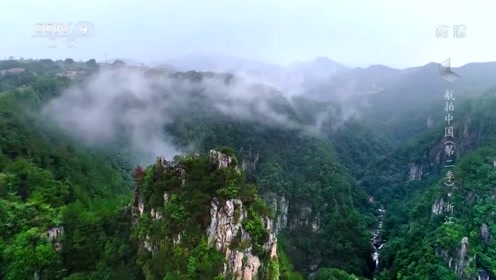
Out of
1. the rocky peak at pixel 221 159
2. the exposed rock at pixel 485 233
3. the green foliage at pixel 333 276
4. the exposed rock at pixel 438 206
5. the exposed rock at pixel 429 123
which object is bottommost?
the green foliage at pixel 333 276

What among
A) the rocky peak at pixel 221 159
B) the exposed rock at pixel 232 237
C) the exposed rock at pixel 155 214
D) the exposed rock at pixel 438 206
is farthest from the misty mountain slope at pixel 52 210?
the exposed rock at pixel 438 206

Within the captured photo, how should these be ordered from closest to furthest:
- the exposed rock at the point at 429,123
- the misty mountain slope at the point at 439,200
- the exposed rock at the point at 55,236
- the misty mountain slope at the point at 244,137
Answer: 1. the exposed rock at the point at 55,236
2. the misty mountain slope at the point at 439,200
3. the misty mountain slope at the point at 244,137
4. the exposed rock at the point at 429,123

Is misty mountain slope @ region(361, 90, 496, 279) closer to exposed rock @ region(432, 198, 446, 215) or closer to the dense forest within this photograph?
exposed rock @ region(432, 198, 446, 215)

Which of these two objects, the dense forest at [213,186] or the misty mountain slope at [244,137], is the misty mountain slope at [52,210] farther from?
the misty mountain slope at [244,137]

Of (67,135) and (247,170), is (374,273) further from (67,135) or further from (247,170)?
(67,135)

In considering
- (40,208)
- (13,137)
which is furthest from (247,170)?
(40,208)
